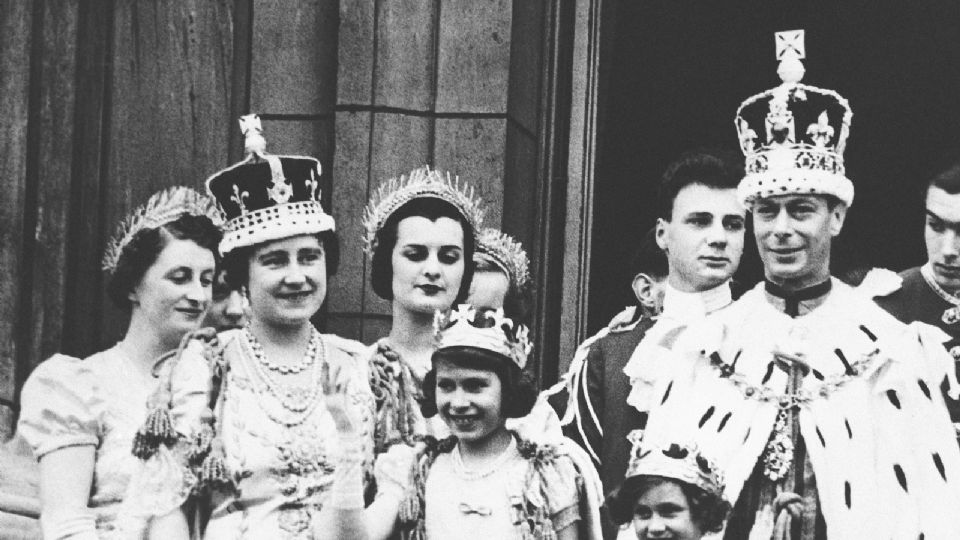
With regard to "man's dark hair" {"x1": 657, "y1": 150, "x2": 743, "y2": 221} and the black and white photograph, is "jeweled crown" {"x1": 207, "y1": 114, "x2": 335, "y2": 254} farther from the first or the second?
"man's dark hair" {"x1": 657, "y1": 150, "x2": 743, "y2": 221}

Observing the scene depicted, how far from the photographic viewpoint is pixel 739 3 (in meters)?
9.73

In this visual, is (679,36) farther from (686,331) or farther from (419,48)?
(686,331)

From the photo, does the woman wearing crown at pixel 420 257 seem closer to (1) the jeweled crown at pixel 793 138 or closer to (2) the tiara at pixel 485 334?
(2) the tiara at pixel 485 334

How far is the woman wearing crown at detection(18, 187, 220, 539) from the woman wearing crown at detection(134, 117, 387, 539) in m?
0.48

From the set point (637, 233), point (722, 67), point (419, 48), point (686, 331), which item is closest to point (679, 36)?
point (722, 67)

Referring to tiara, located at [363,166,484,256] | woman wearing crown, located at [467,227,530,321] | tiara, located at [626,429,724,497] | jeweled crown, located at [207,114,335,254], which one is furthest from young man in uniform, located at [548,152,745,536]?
jeweled crown, located at [207,114,335,254]

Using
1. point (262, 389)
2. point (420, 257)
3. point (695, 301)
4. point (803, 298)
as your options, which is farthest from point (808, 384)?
point (262, 389)

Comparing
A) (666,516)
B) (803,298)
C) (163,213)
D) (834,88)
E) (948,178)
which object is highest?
(834,88)

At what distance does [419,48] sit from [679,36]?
1563 millimetres

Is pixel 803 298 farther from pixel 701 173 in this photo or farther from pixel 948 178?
pixel 701 173

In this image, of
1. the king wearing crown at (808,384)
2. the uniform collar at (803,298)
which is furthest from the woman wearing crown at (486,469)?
the uniform collar at (803,298)

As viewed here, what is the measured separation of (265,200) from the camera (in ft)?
22.5

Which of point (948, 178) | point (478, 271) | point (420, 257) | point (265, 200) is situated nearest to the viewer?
point (265, 200)

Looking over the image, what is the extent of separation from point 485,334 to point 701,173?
1.31 meters
